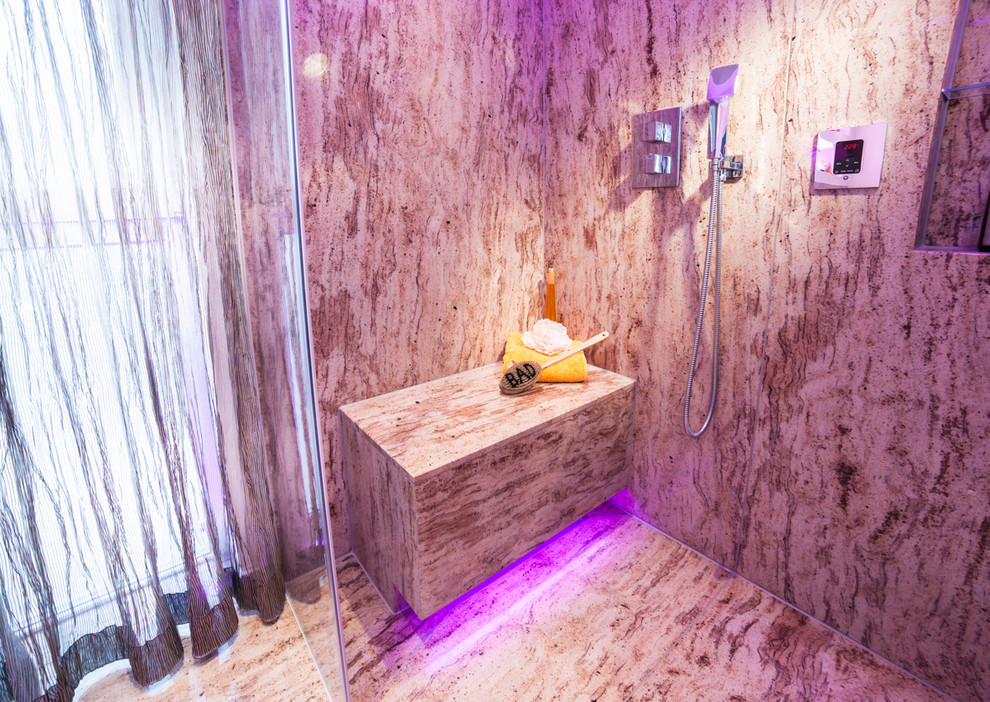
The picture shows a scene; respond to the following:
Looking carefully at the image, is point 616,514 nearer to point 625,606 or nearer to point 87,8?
point 625,606

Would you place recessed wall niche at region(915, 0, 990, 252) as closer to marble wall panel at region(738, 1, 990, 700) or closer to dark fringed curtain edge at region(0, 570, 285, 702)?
marble wall panel at region(738, 1, 990, 700)

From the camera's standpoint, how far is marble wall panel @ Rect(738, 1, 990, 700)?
3.56ft

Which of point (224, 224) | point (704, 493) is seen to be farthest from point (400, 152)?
point (704, 493)

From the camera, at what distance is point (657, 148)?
151 centimetres

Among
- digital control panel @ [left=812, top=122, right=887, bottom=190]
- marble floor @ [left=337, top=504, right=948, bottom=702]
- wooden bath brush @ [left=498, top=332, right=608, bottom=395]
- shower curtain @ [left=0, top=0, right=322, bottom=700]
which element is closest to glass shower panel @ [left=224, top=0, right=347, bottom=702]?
shower curtain @ [left=0, top=0, right=322, bottom=700]

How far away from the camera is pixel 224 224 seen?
3.80ft

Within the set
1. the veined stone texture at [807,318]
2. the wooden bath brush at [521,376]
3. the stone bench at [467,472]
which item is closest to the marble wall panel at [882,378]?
the veined stone texture at [807,318]

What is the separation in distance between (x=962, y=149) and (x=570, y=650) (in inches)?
60.7

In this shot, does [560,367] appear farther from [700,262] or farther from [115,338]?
[115,338]

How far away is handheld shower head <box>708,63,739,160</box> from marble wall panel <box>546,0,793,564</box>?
0.25ft

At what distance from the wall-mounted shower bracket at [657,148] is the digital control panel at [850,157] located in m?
0.39

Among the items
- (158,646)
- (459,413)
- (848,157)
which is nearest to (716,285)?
(848,157)

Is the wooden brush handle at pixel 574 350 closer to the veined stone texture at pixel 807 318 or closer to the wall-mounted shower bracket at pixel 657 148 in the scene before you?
the veined stone texture at pixel 807 318

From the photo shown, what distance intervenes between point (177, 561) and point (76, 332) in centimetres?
58
